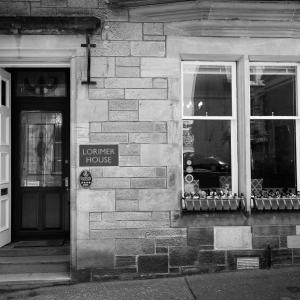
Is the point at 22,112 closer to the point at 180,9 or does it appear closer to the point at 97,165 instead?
the point at 97,165

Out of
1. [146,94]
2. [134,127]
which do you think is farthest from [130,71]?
[134,127]

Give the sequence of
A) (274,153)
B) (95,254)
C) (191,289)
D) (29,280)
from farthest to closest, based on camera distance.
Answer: (274,153)
(95,254)
(29,280)
(191,289)

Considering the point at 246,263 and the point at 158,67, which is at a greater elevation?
the point at 158,67

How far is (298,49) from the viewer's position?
246 inches

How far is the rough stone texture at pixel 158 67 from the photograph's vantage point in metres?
6.07

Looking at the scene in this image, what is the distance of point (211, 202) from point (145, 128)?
1.42m

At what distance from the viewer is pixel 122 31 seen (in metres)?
6.05

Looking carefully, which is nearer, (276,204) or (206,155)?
(276,204)

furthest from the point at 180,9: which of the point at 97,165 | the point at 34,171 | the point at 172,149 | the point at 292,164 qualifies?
the point at 34,171

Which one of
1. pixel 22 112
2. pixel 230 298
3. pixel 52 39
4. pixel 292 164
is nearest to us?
pixel 230 298

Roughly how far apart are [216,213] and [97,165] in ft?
5.99

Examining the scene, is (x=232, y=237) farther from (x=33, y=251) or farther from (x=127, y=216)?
(x=33, y=251)

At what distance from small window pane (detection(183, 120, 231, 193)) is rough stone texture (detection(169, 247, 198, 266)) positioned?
0.87 meters

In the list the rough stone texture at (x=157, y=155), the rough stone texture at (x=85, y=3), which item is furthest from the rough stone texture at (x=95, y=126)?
the rough stone texture at (x=85, y=3)
